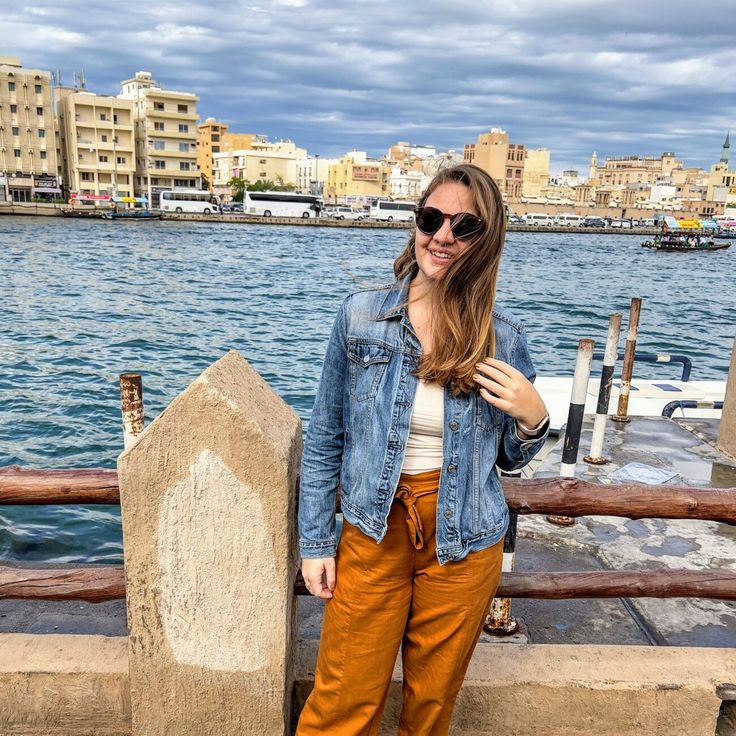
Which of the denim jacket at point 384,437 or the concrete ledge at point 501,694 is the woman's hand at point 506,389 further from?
the concrete ledge at point 501,694

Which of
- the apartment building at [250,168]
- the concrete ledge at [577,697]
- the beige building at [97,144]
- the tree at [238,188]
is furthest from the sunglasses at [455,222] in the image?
the apartment building at [250,168]

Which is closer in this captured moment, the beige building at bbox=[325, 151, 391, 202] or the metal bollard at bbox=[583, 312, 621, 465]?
the metal bollard at bbox=[583, 312, 621, 465]

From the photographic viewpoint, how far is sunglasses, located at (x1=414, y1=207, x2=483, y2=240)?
229 cm

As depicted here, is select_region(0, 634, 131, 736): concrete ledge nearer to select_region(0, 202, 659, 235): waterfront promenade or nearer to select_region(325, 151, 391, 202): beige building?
select_region(0, 202, 659, 235): waterfront promenade

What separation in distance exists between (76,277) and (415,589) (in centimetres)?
3754

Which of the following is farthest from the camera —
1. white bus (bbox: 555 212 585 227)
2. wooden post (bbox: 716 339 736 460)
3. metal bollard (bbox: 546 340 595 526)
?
white bus (bbox: 555 212 585 227)

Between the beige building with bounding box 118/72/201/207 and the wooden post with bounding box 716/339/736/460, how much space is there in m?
96.9

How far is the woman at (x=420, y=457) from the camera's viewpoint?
232 centimetres

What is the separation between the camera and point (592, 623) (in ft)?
15.0

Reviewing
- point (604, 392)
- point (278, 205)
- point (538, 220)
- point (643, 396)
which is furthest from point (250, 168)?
point (604, 392)

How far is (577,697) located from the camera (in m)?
3.03

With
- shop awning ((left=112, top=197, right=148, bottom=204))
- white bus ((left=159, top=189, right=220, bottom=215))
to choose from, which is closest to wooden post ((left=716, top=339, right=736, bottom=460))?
white bus ((left=159, top=189, right=220, bottom=215))

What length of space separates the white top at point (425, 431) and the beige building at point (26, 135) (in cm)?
10057

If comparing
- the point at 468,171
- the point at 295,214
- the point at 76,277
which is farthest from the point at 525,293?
the point at 295,214
